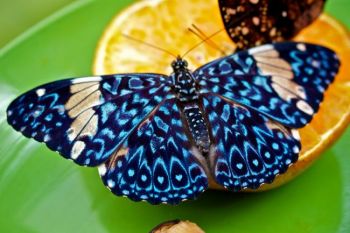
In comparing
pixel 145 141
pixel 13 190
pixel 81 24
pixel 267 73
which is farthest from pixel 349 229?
pixel 81 24

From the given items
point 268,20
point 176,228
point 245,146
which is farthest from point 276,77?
point 176,228

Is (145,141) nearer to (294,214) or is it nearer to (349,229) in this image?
(294,214)

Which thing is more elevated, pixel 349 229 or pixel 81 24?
pixel 81 24

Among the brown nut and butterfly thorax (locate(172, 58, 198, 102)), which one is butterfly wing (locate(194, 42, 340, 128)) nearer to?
butterfly thorax (locate(172, 58, 198, 102))

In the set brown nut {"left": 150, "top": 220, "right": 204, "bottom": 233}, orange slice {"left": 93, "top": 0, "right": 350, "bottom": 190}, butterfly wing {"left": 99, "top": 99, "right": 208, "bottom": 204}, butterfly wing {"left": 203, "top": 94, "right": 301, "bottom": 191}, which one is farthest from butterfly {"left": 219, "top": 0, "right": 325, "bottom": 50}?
brown nut {"left": 150, "top": 220, "right": 204, "bottom": 233}

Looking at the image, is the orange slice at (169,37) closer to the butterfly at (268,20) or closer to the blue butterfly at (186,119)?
the butterfly at (268,20)

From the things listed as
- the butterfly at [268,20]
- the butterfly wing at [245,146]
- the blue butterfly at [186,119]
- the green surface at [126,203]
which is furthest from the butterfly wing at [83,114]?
the butterfly at [268,20]

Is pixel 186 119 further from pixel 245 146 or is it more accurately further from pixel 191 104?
pixel 245 146
